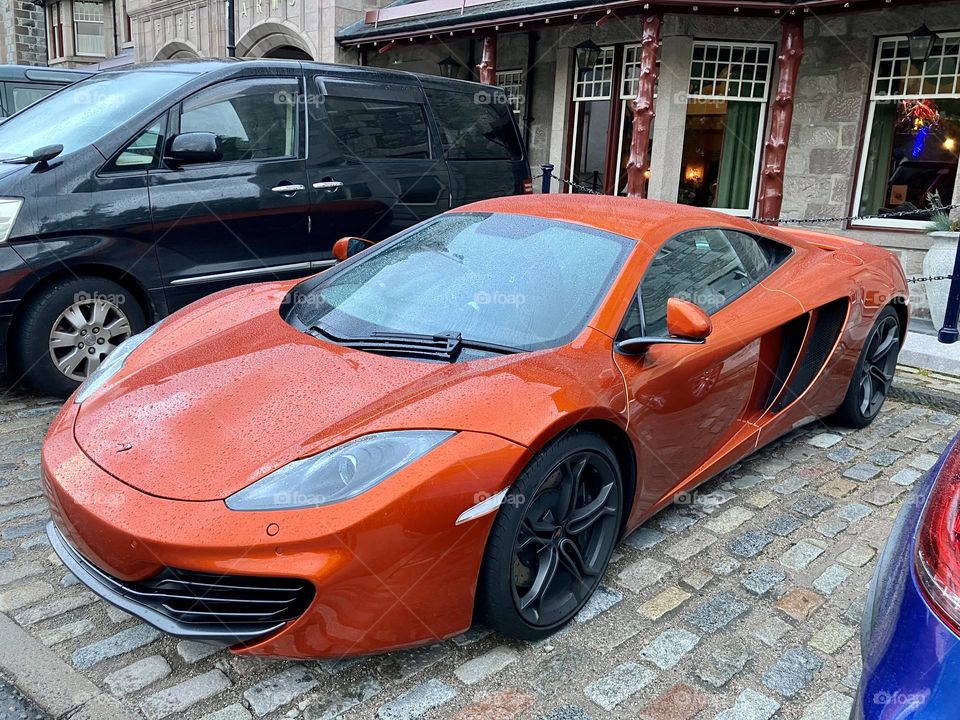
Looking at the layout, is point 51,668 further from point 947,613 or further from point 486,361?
point 947,613

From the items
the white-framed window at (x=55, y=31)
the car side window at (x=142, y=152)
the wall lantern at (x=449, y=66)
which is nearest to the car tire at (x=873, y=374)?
the car side window at (x=142, y=152)

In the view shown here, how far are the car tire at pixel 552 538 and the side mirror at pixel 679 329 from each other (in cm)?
37

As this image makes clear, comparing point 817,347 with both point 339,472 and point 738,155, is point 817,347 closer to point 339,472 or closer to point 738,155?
point 339,472

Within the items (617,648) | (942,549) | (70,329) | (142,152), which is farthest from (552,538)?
(142,152)

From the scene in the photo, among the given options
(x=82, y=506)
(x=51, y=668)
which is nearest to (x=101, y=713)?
(x=51, y=668)

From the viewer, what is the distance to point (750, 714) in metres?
2.21

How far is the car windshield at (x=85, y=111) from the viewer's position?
4523 millimetres

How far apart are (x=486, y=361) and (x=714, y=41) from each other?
28.6ft

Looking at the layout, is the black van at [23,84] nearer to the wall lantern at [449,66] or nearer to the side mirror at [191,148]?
the side mirror at [191,148]

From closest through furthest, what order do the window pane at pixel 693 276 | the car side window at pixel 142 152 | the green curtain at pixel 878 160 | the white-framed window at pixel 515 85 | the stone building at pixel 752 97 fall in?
the window pane at pixel 693 276
the car side window at pixel 142 152
the stone building at pixel 752 97
the green curtain at pixel 878 160
the white-framed window at pixel 515 85

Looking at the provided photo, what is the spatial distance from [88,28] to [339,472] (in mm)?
27009

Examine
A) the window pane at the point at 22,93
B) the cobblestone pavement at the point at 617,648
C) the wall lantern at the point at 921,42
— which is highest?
the wall lantern at the point at 921,42

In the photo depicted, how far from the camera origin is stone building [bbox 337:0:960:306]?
28.3ft

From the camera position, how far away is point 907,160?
906 cm
